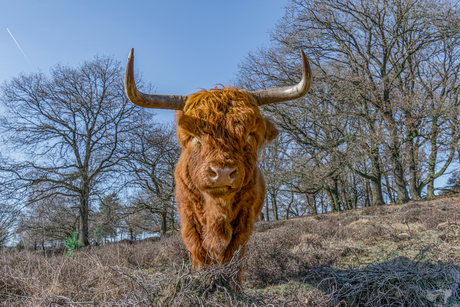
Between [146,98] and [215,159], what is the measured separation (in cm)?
130

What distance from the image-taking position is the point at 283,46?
16406 millimetres

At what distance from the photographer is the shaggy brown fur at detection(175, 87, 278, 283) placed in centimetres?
291

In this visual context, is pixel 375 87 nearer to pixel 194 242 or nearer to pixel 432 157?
pixel 432 157

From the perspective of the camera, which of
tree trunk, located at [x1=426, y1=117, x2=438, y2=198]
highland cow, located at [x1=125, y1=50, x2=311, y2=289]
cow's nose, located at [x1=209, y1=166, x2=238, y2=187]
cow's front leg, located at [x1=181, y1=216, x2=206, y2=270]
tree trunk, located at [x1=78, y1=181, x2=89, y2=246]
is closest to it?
cow's nose, located at [x1=209, y1=166, x2=238, y2=187]

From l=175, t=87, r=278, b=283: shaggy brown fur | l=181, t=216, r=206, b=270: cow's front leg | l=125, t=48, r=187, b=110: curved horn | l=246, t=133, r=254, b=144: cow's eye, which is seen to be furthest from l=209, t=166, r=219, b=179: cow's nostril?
l=125, t=48, r=187, b=110: curved horn

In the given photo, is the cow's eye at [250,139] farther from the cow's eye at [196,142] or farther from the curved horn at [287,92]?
the curved horn at [287,92]

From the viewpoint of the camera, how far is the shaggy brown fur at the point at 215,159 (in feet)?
9.56

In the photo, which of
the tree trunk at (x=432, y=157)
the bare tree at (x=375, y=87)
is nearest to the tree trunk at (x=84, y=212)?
the bare tree at (x=375, y=87)

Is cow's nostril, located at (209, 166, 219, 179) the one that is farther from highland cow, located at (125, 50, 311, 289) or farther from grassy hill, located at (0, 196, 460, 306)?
grassy hill, located at (0, 196, 460, 306)

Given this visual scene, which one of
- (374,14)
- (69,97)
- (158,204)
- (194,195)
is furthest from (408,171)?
(69,97)

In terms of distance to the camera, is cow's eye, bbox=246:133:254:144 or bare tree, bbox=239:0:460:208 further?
bare tree, bbox=239:0:460:208

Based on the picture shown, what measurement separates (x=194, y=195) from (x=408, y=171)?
54.1 ft

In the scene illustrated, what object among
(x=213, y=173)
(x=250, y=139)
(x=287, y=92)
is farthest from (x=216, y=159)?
(x=287, y=92)

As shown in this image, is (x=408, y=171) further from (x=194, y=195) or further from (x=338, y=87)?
(x=194, y=195)
